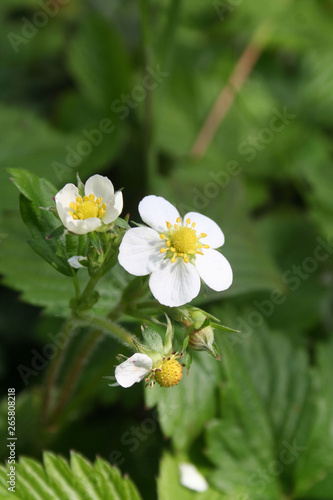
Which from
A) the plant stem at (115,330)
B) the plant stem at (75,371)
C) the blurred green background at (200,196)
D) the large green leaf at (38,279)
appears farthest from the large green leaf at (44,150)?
the plant stem at (115,330)

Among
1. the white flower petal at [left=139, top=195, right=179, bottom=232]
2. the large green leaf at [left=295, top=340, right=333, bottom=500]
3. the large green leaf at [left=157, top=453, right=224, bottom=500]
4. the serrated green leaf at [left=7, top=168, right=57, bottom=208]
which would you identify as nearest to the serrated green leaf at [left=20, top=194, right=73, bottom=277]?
the serrated green leaf at [left=7, top=168, right=57, bottom=208]

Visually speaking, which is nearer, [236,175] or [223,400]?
[223,400]

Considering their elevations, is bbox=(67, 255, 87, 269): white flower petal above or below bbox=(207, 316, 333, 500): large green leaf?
above

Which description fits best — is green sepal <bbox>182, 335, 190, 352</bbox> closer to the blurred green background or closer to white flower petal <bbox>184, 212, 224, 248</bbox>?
white flower petal <bbox>184, 212, 224, 248</bbox>

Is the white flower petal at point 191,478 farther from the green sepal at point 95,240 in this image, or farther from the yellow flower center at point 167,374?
the green sepal at point 95,240

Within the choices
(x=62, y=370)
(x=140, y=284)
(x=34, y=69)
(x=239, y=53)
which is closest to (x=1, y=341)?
(x=62, y=370)

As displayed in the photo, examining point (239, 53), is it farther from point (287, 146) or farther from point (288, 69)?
point (287, 146)

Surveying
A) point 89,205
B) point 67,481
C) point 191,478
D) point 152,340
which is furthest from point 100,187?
point 191,478
